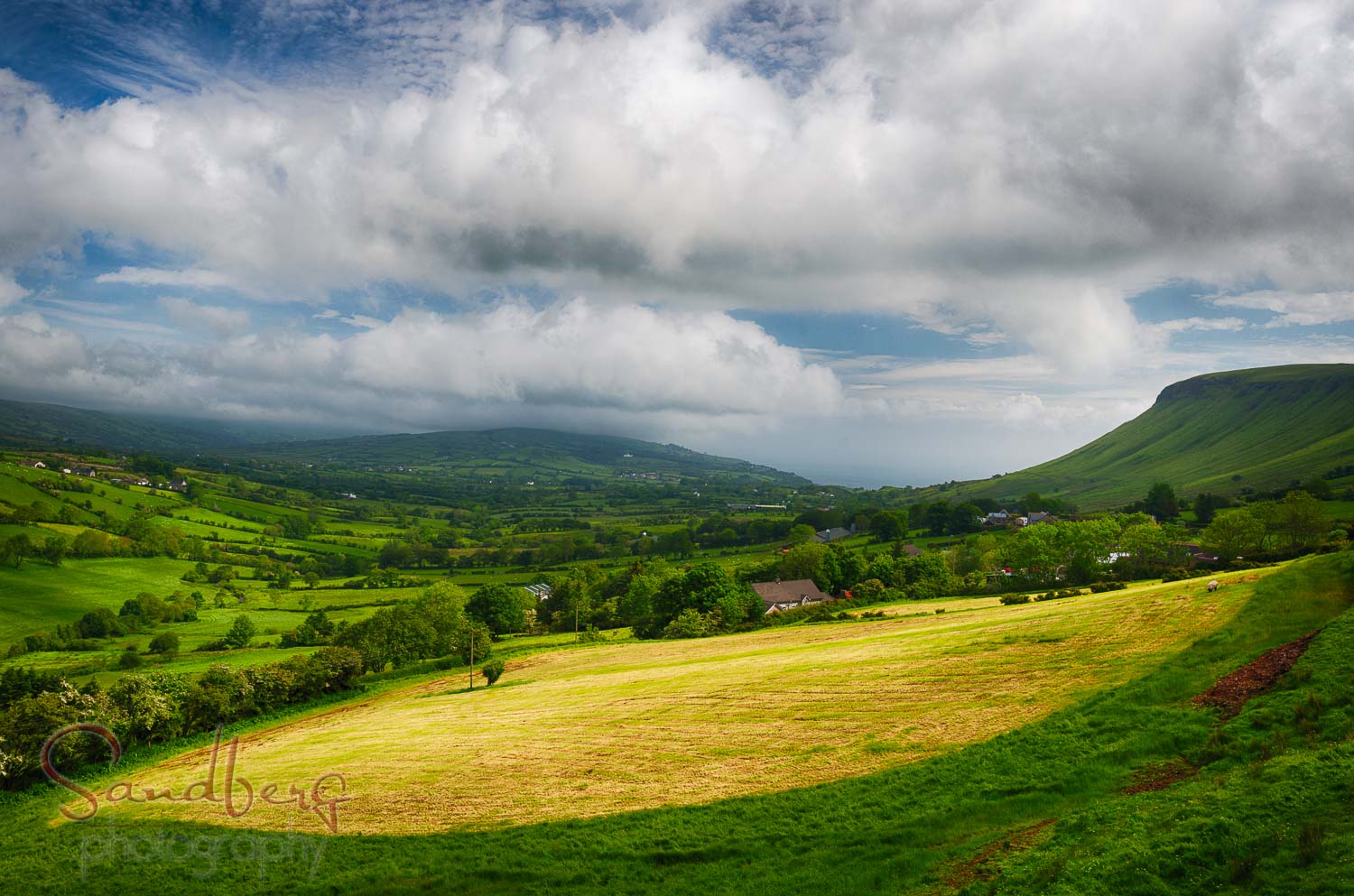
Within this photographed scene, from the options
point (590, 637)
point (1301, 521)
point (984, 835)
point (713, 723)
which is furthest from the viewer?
point (590, 637)

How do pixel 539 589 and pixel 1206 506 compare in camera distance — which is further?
pixel 1206 506

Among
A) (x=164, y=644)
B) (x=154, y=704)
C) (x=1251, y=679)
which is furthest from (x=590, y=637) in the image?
(x=1251, y=679)

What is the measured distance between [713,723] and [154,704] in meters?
42.4

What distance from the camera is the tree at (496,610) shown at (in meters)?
91.1

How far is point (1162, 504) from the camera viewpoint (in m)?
140

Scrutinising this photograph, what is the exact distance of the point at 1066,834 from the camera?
15.2 metres

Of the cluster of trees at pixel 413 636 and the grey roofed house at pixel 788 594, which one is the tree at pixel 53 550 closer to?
the cluster of trees at pixel 413 636

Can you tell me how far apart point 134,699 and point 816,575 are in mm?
81922

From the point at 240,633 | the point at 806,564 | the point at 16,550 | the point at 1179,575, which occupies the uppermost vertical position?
the point at 1179,575

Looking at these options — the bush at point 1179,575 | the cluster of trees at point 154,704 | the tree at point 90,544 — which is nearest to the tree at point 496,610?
the cluster of trees at point 154,704

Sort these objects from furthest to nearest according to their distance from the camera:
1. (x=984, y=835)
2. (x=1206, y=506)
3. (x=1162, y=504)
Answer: (x=1162, y=504), (x=1206, y=506), (x=984, y=835)

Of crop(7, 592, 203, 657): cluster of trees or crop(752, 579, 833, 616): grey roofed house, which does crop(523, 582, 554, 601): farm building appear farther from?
crop(7, 592, 203, 657): cluster of trees

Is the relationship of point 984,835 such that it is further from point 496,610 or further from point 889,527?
point 889,527

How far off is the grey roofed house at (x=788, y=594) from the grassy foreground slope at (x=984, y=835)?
216 ft
